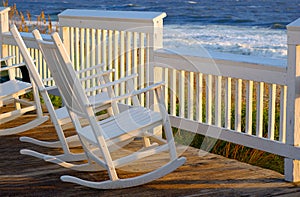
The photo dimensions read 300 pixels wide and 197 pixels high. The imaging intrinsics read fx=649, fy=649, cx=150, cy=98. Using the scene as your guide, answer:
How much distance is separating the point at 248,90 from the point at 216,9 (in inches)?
1164

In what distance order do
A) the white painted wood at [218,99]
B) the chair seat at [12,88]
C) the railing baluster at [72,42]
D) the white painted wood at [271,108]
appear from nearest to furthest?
the white painted wood at [271,108]
the white painted wood at [218,99]
the chair seat at [12,88]
the railing baluster at [72,42]

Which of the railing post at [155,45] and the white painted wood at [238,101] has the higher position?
the railing post at [155,45]

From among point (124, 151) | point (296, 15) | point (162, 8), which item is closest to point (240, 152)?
point (124, 151)

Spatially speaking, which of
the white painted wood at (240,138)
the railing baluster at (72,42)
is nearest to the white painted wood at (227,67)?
the white painted wood at (240,138)

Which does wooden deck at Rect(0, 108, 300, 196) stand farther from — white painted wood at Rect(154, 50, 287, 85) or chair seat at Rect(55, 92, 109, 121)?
white painted wood at Rect(154, 50, 287, 85)

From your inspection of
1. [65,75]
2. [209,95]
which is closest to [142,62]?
[209,95]

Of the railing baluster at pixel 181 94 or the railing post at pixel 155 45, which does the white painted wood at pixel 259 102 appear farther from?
the railing post at pixel 155 45

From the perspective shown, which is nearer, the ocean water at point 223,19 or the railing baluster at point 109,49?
the railing baluster at point 109,49

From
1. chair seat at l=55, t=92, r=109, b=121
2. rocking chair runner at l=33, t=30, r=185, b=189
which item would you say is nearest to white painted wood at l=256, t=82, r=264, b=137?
rocking chair runner at l=33, t=30, r=185, b=189

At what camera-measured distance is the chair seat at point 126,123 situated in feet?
13.2

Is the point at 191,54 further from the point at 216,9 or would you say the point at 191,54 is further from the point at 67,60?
the point at 216,9

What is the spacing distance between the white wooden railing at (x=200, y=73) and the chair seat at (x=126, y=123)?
61 centimetres

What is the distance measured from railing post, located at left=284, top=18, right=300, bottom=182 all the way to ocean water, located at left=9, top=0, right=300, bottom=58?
50.5ft

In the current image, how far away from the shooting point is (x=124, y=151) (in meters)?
5.03
